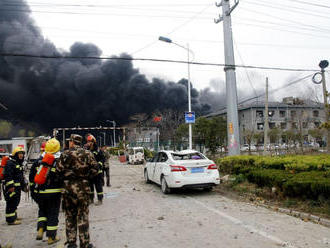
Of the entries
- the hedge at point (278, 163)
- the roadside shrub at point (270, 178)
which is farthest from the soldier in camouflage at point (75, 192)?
the hedge at point (278, 163)

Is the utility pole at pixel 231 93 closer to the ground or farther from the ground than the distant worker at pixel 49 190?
farther from the ground

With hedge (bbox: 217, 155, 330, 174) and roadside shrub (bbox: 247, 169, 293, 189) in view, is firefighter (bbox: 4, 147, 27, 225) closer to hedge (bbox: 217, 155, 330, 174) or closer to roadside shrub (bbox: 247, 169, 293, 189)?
roadside shrub (bbox: 247, 169, 293, 189)

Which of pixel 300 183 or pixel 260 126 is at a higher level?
pixel 260 126

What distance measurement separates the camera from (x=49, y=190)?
13.4ft

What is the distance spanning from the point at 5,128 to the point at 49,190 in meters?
49.3

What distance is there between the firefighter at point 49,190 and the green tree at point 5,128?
46.7 m

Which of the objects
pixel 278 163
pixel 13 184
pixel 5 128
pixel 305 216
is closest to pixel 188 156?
pixel 278 163

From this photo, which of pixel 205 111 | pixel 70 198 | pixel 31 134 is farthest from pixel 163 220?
pixel 31 134

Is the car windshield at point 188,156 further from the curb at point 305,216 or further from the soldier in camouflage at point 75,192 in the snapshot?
the soldier in camouflage at point 75,192

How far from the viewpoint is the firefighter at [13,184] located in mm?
5195

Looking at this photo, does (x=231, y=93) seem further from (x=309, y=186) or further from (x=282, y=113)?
(x=282, y=113)

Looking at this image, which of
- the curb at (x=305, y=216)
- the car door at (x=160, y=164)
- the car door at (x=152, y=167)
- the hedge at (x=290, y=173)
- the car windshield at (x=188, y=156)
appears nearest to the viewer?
the curb at (x=305, y=216)

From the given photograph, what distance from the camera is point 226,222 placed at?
197 inches

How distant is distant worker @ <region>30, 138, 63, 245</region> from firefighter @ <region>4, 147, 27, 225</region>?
138 centimetres
